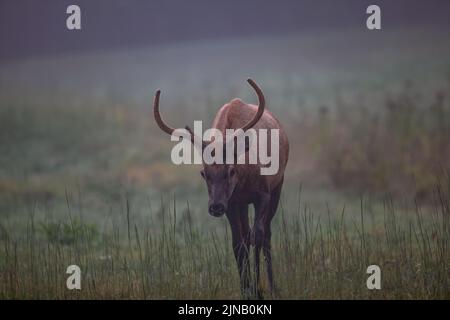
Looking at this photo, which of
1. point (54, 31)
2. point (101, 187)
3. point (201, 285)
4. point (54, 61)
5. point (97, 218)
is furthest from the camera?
point (54, 61)

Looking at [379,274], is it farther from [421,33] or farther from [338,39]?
[338,39]

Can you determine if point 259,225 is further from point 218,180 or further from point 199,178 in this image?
point 199,178

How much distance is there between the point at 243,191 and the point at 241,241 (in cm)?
44

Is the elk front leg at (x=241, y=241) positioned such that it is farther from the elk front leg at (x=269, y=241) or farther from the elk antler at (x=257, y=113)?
the elk antler at (x=257, y=113)

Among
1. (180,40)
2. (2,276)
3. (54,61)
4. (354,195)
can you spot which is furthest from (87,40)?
(2,276)

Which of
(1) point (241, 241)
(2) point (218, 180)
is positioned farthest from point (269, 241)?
(2) point (218, 180)

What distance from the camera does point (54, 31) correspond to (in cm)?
1809

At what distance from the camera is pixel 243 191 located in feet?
26.1

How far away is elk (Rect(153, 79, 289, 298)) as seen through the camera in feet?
24.4

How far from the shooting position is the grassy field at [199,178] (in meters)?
7.83

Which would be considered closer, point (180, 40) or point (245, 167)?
point (245, 167)

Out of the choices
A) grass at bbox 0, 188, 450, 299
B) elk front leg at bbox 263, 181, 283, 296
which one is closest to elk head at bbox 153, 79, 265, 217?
grass at bbox 0, 188, 450, 299

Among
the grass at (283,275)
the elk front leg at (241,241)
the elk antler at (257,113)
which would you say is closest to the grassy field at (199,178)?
the grass at (283,275)

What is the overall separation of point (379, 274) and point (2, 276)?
10.9 feet
